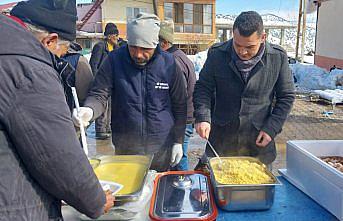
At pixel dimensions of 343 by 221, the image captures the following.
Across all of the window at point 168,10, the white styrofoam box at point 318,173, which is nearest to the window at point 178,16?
the window at point 168,10

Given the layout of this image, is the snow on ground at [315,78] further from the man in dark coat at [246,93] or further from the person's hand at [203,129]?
the person's hand at [203,129]

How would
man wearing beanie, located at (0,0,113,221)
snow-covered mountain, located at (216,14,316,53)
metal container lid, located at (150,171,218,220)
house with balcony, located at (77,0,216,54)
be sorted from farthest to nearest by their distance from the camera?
snow-covered mountain, located at (216,14,316,53)
house with balcony, located at (77,0,216,54)
metal container lid, located at (150,171,218,220)
man wearing beanie, located at (0,0,113,221)

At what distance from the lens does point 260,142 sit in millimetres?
1919

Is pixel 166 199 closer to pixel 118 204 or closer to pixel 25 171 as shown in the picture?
pixel 118 204

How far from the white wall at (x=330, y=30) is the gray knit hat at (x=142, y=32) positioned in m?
10.6

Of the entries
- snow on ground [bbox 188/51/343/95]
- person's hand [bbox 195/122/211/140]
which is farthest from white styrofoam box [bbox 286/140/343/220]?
snow on ground [bbox 188/51/343/95]

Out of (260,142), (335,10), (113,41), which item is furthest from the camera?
A: (335,10)

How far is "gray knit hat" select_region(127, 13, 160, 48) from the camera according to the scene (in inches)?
79.0

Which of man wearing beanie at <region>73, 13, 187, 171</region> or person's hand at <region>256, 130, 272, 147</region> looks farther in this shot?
man wearing beanie at <region>73, 13, 187, 171</region>

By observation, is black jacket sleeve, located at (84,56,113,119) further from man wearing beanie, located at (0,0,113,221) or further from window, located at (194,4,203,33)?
window, located at (194,4,203,33)

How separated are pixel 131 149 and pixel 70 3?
3.93 feet

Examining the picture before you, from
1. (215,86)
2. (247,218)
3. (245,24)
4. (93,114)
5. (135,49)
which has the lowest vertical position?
(247,218)

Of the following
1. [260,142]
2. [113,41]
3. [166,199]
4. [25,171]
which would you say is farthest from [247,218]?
[113,41]

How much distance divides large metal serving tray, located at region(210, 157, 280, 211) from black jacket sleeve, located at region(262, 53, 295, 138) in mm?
622
